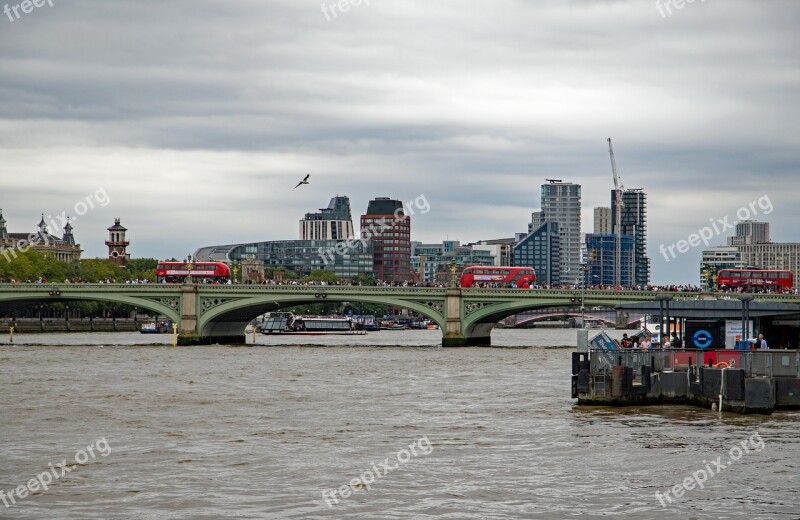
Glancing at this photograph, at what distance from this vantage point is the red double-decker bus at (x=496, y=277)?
12188cm

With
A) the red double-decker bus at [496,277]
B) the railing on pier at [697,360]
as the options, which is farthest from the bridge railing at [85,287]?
the railing on pier at [697,360]

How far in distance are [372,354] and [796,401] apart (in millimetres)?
50613

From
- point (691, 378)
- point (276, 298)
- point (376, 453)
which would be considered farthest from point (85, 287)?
point (376, 453)

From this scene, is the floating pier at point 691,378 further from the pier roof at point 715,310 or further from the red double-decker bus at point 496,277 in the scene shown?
the red double-decker bus at point 496,277

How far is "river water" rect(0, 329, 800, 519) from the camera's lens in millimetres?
27297

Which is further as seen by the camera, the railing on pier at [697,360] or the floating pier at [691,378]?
the railing on pier at [697,360]

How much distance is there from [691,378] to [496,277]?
79418 mm

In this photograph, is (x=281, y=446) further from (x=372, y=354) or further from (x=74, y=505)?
(x=372, y=354)

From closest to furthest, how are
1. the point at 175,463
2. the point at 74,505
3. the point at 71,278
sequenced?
the point at 74,505
the point at 175,463
the point at 71,278

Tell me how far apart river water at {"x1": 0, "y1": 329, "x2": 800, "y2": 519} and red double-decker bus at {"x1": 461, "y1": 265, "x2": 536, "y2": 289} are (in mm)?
61720

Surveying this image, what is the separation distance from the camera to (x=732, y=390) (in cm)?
4228

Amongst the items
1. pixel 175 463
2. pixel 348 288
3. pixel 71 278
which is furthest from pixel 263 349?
pixel 71 278

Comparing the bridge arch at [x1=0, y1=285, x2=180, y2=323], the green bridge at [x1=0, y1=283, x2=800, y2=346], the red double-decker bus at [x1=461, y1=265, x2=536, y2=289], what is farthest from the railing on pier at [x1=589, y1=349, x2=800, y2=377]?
the red double-decker bus at [x1=461, y1=265, x2=536, y2=289]

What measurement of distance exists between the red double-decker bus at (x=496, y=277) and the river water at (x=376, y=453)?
202ft
